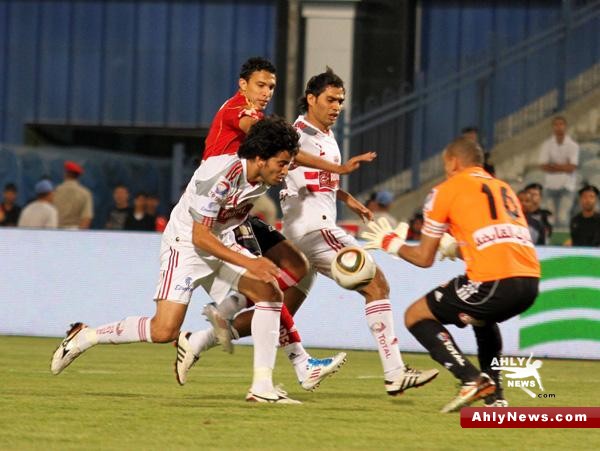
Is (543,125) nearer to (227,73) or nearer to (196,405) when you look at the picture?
(227,73)

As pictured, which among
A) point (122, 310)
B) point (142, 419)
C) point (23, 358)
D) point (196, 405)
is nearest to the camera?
point (142, 419)

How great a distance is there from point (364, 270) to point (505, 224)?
4.28ft

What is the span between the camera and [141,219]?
60.3 feet

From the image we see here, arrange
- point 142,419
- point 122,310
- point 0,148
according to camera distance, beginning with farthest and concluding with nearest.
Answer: point 0,148 < point 122,310 < point 142,419

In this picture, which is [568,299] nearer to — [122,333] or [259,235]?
[259,235]

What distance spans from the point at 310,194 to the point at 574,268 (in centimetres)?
486

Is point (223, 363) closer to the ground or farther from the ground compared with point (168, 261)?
closer to the ground

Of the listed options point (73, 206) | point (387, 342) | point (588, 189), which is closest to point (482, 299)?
point (387, 342)

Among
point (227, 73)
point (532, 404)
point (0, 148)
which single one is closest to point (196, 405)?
point (532, 404)

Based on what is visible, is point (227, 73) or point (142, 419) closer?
point (142, 419)

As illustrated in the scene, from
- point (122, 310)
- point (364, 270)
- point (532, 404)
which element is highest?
point (364, 270)

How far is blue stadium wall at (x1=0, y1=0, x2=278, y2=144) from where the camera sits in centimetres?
2509

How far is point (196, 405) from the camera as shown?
31.5 ft

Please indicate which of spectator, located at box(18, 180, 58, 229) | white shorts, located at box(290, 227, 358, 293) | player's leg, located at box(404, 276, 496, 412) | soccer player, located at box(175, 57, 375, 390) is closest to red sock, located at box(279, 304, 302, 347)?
soccer player, located at box(175, 57, 375, 390)
